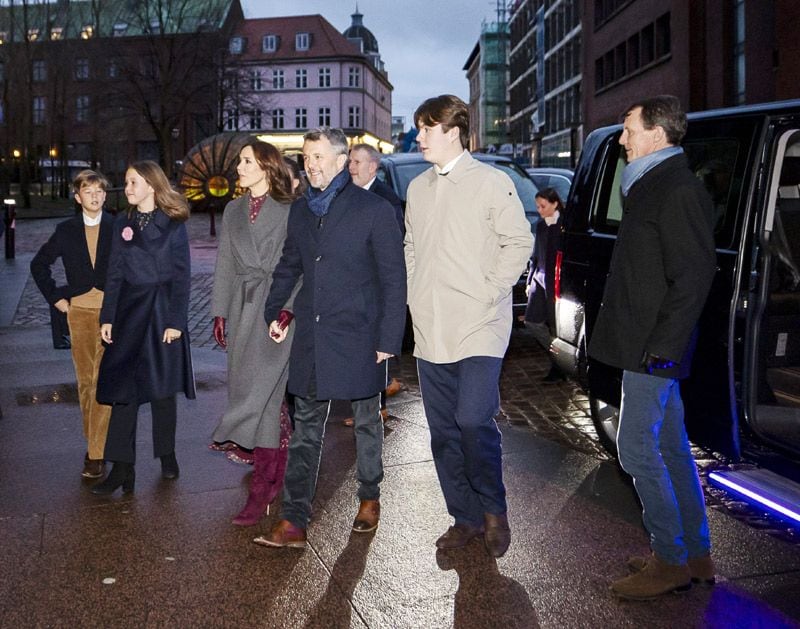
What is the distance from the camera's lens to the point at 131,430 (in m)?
5.79

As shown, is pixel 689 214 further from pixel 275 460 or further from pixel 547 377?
pixel 547 377

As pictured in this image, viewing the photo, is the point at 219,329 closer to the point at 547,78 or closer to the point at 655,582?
the point at 655,582

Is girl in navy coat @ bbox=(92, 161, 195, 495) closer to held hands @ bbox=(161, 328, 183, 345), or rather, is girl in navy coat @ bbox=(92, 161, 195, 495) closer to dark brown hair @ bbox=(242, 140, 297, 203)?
held hands @ bbox=(161, 328, 183, 345)

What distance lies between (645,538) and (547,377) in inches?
169

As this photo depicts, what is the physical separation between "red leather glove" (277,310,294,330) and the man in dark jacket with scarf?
1.54m

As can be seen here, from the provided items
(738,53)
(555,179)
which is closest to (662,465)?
(555,179)

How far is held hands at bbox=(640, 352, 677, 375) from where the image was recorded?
12.6 ft

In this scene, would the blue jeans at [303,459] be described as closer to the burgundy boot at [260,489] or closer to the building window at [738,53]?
the burgundy boot at [260,489]

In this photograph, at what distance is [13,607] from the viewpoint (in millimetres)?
4090

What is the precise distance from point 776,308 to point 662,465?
158 cm

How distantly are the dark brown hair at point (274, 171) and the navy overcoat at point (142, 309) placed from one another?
2.76ft

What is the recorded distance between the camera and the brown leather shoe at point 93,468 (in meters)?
6.02

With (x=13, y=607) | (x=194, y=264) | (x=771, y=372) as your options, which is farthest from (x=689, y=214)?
(x=194, y=264)

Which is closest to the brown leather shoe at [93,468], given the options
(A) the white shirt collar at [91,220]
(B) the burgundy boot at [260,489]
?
(B) the burgundy boot at [260,489]
